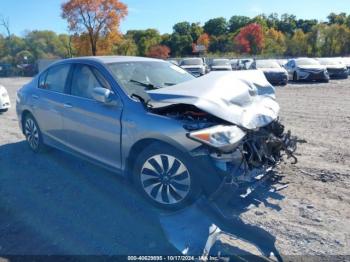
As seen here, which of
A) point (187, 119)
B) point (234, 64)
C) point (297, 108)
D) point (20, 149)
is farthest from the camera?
point (234, 64)

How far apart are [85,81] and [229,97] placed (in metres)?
2.01

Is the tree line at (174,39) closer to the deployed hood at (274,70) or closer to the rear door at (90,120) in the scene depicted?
the deployed hood at (274,70)

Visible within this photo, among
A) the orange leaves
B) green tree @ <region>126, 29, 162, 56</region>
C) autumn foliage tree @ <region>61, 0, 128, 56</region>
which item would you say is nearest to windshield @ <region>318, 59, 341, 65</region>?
autumn foliage tree @ <region>61, 0, 128, 56</region>

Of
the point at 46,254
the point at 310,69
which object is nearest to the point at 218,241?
the point at 46,254

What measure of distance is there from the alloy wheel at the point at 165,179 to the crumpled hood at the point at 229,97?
610 mm

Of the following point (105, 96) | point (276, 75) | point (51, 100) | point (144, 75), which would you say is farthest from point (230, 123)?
point (276, 75)

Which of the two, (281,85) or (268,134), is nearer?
(268,134)

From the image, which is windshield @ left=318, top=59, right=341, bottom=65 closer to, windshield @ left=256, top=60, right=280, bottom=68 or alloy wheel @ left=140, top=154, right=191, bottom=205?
windshield @ left=256, top=60, right=280, bottom=68

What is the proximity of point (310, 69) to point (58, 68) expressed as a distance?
17.4m

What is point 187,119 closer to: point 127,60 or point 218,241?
point 218,241

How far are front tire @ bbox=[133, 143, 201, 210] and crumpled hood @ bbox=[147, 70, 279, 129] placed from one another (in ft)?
1.74

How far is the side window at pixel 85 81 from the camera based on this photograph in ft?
13.8

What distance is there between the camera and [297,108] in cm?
1013

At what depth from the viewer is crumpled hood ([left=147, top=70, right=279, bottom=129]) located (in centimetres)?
331
